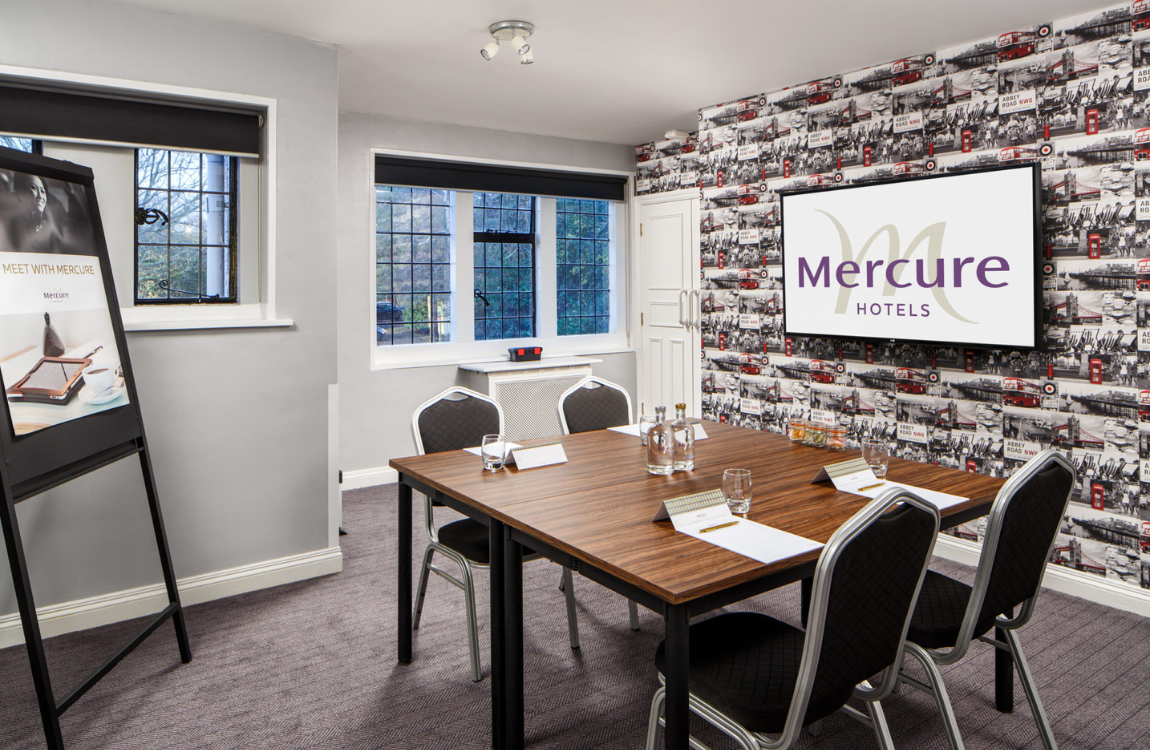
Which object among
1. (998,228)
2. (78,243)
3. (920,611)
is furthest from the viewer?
(998,228)

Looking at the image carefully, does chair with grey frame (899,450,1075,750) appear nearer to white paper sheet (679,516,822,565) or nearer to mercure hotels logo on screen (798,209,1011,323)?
white paper sheet (679,516,822,565)

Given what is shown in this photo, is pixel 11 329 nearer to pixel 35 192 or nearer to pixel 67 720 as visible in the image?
pixel 35 192

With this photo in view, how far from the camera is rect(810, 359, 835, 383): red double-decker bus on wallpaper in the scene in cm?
425

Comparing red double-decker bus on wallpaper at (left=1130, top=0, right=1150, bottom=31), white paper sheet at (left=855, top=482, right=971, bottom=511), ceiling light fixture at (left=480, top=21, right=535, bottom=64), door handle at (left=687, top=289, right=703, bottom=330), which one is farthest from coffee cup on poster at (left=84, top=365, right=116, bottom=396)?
red double-decker bus on wallpaper at (left=1130, top=0, right=1150, bottom=31)

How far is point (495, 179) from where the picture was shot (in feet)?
18.4

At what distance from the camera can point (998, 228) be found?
339 cm

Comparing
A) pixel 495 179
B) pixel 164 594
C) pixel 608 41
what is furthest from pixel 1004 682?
pixel 495 179

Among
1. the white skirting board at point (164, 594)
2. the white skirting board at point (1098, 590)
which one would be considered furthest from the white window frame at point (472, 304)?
the white skirting board at point (1098, 590)

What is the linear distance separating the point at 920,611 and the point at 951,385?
2.05 meters

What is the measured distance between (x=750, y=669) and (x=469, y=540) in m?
1.25

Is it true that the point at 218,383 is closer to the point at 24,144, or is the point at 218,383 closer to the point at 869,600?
the point at 24,144

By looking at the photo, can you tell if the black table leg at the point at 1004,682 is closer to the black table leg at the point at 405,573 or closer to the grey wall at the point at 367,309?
the black table leg at the point at 405,573

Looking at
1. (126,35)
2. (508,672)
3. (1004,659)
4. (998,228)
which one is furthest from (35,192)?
(998,228)

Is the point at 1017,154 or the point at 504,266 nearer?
the point at 1017,154
